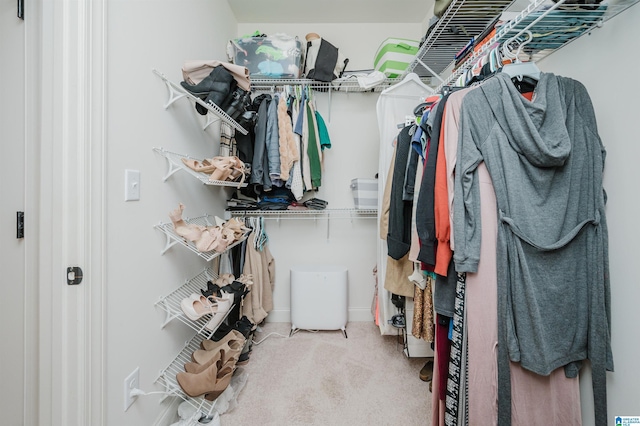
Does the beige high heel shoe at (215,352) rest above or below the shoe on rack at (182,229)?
below

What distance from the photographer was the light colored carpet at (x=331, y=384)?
4.49 ft

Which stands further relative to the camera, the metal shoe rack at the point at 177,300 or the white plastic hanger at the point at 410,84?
the white plastic hanger at the point at 410,84

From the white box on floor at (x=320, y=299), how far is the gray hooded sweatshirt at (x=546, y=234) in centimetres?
132

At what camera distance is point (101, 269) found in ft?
2.94

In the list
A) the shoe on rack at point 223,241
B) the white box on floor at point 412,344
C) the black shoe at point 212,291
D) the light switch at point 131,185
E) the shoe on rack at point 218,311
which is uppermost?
the light switch at point 131,185

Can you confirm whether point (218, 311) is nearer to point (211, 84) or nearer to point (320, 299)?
point (320, 299)

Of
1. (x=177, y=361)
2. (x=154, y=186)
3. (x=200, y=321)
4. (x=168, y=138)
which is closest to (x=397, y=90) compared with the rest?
(x=168, y=138)

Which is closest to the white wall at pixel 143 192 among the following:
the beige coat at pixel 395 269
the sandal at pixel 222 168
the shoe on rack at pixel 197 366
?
the shoe on rack at pixel 197 366

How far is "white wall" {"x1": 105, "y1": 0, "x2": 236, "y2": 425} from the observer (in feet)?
3.17

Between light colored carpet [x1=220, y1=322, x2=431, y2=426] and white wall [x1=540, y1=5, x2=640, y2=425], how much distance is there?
83cm

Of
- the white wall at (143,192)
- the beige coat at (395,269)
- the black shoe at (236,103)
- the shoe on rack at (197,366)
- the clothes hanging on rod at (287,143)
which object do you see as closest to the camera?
the white wall at (143,192)

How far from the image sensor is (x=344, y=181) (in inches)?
95.0

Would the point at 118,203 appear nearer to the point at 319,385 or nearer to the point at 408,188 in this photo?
the point at 408,188

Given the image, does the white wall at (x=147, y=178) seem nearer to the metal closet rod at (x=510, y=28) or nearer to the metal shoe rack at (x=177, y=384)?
the metal shoe rack at (x=177, y=384)
